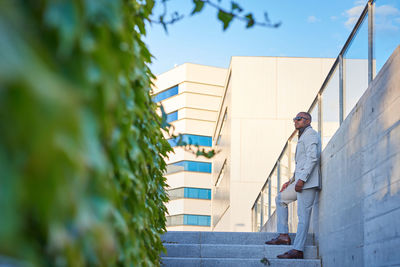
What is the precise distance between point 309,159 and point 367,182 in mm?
1949

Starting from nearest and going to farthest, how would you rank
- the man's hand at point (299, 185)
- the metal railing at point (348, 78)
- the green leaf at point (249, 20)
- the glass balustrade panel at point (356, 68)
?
the green leaf at point (249, 20), the metal railing at point (348, 78), the glass balustrade panel at point (356, 68), the man's hand at point (299, 185)

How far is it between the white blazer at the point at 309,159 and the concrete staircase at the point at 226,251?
33.5 inches

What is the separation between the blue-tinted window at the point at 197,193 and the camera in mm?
46594

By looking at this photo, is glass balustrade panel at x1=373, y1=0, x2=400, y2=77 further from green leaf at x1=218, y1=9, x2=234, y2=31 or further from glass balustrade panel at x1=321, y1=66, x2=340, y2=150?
green leaf at x1=218, y1=9, x2=234, y2=31

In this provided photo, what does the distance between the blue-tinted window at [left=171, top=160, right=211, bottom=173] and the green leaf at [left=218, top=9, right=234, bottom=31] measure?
45.2 meters

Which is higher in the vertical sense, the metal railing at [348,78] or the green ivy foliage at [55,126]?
the metal railing at [348,78]

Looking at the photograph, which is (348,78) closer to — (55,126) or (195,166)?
(55,126)

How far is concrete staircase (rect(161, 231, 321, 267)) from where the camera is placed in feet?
21.2

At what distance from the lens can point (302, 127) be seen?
7125 mm

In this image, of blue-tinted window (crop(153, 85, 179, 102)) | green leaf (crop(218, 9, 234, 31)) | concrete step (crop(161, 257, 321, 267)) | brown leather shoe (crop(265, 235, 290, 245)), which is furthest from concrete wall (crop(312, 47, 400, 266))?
blue-tinted window (crop(153, 85, 179, 102))

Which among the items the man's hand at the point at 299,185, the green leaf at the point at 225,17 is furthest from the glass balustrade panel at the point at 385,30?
the green leaf at the point at 225,17

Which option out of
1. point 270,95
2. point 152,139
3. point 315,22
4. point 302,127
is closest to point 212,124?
point 315,22

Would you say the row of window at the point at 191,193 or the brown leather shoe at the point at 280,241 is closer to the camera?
the brown leather shoe at the point at 280,241

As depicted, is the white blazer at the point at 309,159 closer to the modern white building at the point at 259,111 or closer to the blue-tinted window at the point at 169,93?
the modern white building at the point at 259,111
